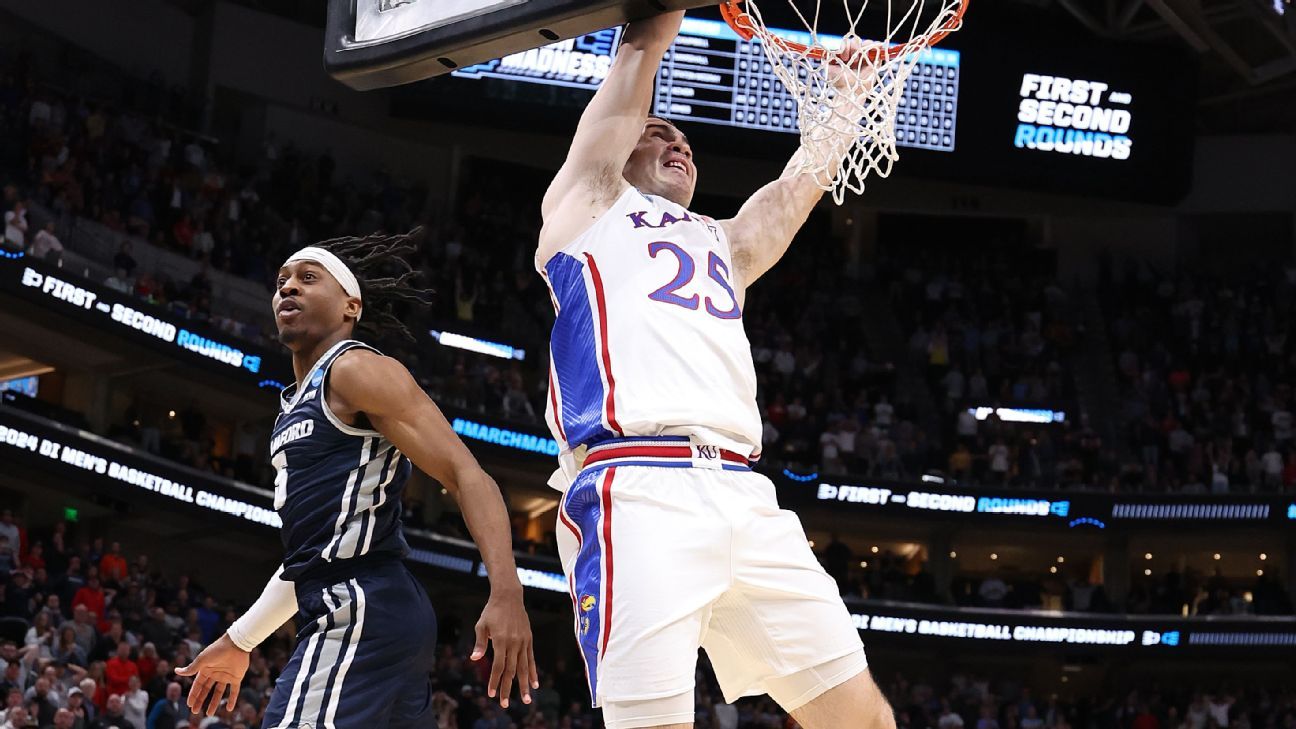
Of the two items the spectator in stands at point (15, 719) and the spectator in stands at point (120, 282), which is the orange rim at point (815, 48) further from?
the spectator in stands at point (120, 282)

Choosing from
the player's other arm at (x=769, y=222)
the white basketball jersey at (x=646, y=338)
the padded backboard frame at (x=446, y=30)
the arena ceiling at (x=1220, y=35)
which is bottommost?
the white basketball jersey at (x=646, y=338)

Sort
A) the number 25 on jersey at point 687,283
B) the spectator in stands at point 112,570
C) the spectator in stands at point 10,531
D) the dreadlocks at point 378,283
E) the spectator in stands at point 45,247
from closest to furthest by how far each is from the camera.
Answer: the number 25 on jersey at point 687,283 → the dreadlocks at point 378,283 → the spectator in stands at point 10,531 → the spectator in stands at point 112,570 → the spectator in stands at point 45,247

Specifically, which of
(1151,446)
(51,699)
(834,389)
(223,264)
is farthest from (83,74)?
(1151,446)

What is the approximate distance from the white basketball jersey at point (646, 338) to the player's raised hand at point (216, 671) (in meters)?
1.05

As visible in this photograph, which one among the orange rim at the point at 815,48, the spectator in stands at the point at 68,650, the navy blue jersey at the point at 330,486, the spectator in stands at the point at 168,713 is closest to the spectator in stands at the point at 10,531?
the spectator in stands at the point at 68,650

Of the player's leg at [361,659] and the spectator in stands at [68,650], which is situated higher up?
the player's leg at [361,659]

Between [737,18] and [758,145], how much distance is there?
53.9 feet

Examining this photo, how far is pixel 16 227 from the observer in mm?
16359

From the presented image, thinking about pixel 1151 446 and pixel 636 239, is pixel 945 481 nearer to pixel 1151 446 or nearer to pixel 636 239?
pixel 1151 446

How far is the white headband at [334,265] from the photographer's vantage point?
411 centimetres

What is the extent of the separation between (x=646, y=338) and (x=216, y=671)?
147 centimetres

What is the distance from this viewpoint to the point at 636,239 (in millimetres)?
4051

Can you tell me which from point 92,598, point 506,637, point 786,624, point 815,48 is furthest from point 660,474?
point 92,598

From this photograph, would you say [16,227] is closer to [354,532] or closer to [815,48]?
[815,48]
